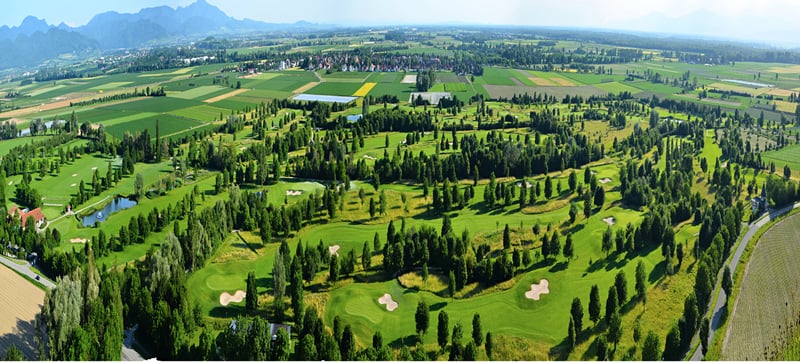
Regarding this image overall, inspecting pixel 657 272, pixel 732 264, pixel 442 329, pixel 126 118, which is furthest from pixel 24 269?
pixel 126 118

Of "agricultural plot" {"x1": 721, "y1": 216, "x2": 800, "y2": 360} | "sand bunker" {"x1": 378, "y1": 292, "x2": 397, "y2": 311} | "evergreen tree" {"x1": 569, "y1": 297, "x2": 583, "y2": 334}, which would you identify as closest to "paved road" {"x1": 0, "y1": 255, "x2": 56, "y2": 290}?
"sand bunker" {"x1": 378, "y1": 292, "x2": 397, "y2": 311}

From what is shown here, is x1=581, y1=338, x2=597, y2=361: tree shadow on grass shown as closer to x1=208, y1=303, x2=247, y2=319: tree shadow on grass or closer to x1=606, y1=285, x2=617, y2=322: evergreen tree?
x1=606, y1=285, x2=617, y2=322: evergreen tree

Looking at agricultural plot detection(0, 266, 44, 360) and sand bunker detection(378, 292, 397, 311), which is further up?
sand bunker detection(378, 292, 397, 311)

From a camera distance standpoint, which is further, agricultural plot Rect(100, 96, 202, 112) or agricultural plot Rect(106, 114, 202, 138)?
agricultural plot Rect(100, 96, 202, 112)

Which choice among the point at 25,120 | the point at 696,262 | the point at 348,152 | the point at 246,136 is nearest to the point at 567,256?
the point at 696,262

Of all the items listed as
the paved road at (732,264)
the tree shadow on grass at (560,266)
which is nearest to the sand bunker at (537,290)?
the tree shadow on grass at (560,266)

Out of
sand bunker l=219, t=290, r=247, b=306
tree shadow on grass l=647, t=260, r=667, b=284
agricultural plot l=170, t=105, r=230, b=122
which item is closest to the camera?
sand bunker l=219, t=290, r=247, b=306

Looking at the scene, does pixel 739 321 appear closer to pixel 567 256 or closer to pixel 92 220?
pixel 567 256
